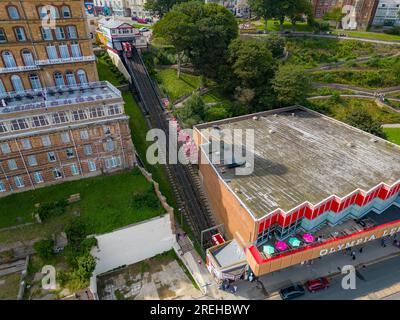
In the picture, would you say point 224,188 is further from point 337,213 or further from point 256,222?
point 337,213

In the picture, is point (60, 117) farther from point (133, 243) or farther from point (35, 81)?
point (133, 243)

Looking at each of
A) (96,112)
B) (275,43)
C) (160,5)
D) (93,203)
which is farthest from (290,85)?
(160,5)

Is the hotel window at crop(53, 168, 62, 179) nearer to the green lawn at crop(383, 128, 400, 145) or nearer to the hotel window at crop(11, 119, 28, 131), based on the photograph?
the hotel window at crop(11, 119, 28, 131)

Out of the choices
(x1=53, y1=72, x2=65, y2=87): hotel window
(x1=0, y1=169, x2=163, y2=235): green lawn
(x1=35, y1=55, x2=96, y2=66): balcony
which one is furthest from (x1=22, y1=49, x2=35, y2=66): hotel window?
(x1=0, y1=169, x2=163, y2=235): green lawn

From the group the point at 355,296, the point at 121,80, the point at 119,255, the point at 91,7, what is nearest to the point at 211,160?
the point at 119,255

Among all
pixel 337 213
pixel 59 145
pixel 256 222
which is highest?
pixel 59 145
